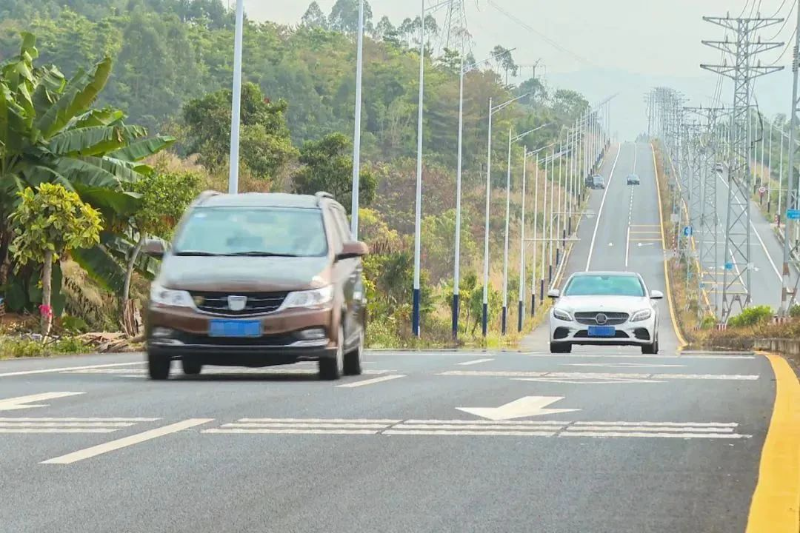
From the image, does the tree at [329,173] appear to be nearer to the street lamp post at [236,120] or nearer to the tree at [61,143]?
the street lamp post at [236,120]

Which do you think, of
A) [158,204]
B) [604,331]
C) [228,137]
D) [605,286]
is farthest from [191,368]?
[228,137]

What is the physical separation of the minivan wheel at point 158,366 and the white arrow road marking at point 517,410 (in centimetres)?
422

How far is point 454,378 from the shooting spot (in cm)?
1745

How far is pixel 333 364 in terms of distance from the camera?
16625 mm

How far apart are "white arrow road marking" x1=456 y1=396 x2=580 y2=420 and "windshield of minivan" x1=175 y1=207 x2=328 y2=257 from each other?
408cm

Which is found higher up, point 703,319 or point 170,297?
point 170,297

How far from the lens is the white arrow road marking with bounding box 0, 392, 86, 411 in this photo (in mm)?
12758

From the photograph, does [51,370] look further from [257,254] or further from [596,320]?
[596,320]

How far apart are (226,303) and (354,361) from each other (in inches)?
103

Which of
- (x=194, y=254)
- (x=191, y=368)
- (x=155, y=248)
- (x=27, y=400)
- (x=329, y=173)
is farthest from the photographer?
(x=329, y=173)

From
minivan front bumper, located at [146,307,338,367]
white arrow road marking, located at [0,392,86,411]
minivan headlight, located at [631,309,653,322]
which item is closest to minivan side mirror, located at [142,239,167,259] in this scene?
minivan front bumper, located at [146,307,338,367]

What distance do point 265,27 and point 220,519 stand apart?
517ft

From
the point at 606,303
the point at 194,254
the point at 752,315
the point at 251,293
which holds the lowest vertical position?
the point at 752,315

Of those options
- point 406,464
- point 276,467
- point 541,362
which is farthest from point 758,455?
point 541,362
